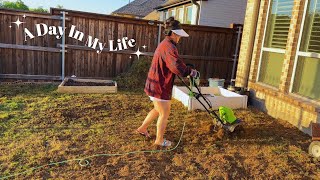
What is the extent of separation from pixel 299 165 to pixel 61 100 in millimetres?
5234

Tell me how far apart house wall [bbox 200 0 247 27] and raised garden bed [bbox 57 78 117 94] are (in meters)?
8.07

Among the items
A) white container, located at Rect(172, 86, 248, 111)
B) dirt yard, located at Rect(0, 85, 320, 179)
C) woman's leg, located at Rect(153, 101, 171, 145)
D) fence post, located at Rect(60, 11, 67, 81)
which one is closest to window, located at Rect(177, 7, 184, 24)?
fence post, located at Rect(60, 11, 67, 81)

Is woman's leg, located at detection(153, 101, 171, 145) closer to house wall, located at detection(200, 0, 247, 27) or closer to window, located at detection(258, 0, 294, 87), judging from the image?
window, located at detection(258, 0, 294, 87)

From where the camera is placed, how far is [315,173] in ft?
12.9

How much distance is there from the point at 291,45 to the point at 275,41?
79cm

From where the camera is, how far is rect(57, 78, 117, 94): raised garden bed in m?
7.70

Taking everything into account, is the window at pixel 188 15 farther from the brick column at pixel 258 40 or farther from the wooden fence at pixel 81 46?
the brick column at pixel 258 40

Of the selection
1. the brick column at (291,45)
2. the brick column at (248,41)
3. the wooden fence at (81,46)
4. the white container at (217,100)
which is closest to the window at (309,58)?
the brick column at (291,45)

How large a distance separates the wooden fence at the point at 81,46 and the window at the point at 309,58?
4.57m

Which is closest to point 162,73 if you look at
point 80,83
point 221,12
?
point 80,83

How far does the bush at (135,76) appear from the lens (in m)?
8.92

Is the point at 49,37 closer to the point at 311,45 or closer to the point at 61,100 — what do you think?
the point at 61,100

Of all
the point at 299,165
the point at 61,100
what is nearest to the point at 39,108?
the point at 61,100

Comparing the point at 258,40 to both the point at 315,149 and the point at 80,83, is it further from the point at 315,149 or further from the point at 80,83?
the point at 80,83
